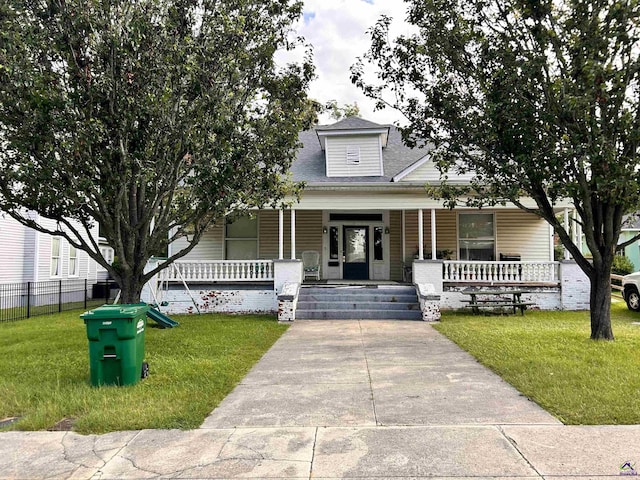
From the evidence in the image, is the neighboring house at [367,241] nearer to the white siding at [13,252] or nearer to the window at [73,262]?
the white siding at [13,252]

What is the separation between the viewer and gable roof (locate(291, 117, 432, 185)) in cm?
1531

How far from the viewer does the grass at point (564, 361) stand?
15.2ft

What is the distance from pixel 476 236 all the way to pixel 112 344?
1348cm

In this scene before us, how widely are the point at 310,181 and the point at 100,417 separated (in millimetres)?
11407

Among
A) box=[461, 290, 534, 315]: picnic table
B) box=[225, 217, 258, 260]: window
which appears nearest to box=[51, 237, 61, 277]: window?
box=[225, 217, 258, 260]: window

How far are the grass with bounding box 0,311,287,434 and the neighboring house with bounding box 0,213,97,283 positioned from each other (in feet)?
22.3

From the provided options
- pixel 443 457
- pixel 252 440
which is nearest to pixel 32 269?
pixel 252 440

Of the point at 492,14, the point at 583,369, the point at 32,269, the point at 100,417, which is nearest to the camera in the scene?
the point at 100,417

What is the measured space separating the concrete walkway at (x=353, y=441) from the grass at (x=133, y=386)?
0.78ft

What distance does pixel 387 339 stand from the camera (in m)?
9.09

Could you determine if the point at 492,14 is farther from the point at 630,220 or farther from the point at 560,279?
the point at 560,279

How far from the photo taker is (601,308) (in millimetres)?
8109

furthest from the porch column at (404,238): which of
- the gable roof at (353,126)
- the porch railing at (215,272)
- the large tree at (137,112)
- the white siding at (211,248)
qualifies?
the large tree at (137,112)

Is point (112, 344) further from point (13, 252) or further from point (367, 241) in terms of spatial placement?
point (13, 252)
